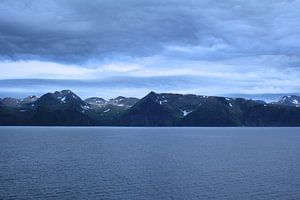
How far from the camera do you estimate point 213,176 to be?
92500 millimetres

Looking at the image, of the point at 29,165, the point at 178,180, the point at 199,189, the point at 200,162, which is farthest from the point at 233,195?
the point at 29,165

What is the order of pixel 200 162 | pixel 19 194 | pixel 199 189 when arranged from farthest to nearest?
pixel 200 162, pixel 199 189, pixel 19 194

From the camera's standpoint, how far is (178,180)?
8731 cm

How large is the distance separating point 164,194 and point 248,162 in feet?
183

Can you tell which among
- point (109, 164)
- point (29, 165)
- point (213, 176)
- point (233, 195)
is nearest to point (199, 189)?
point (233, 195)

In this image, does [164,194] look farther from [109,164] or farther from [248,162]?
[248,162]

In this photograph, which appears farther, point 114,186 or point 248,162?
point 248,162

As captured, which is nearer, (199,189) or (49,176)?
(199,189)

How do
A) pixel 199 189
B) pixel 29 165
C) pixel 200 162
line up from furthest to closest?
pixel 200 162 → pixel 29 165 → pixel 199 189

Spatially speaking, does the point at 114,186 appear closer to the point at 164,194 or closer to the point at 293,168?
the point at 164,194

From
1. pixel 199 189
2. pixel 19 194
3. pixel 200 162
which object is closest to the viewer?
pixel 19 194

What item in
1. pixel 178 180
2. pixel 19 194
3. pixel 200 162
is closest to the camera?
pixel 19 194

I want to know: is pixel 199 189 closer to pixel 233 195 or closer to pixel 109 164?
pixel 233 195

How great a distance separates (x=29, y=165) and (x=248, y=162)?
64.0 metres
